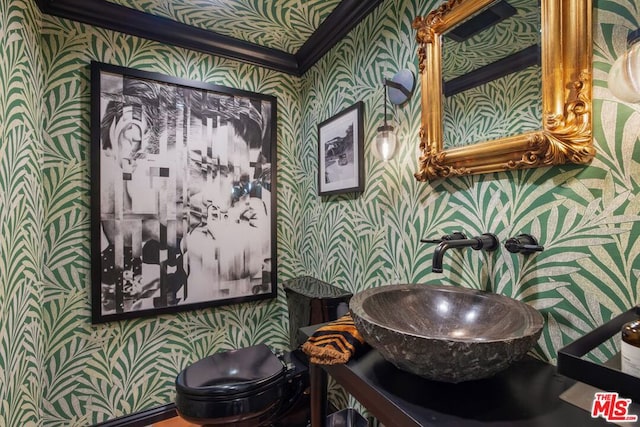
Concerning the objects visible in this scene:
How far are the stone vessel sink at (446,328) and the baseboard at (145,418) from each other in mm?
1576

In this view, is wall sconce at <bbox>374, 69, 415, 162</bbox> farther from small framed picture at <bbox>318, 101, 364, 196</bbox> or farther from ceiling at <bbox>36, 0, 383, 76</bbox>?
ceiling at <bbox>36, 0, 383, 76</bbox>

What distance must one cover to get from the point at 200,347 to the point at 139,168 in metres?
1.10

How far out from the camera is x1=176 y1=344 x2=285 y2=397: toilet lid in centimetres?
124

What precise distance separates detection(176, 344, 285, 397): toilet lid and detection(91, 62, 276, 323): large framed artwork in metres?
0.43

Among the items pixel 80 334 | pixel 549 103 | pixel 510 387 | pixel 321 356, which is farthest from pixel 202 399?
pixel 549 103

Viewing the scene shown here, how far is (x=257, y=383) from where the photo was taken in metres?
1.29

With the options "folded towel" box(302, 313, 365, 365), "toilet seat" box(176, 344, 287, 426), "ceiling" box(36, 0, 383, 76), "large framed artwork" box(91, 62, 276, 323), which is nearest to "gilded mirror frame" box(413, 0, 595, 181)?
"folded towel" box(302, 313, 365, 365)

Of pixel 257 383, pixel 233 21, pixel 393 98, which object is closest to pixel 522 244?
pixel 393 98

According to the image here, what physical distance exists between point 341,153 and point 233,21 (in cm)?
95

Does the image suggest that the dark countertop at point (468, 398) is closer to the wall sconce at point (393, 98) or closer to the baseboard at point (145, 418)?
the wall sconce at point (393, 98)

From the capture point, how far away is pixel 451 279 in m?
1.08

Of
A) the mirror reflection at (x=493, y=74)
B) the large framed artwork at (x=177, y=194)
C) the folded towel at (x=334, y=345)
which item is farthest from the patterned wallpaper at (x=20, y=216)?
the mirror reflection at (x=493, y=74)

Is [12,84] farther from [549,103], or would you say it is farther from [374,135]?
[549,103]

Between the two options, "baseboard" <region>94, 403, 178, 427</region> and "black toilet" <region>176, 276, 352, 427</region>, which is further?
"baseboard" <region>94, 403, 178, 427</region>
